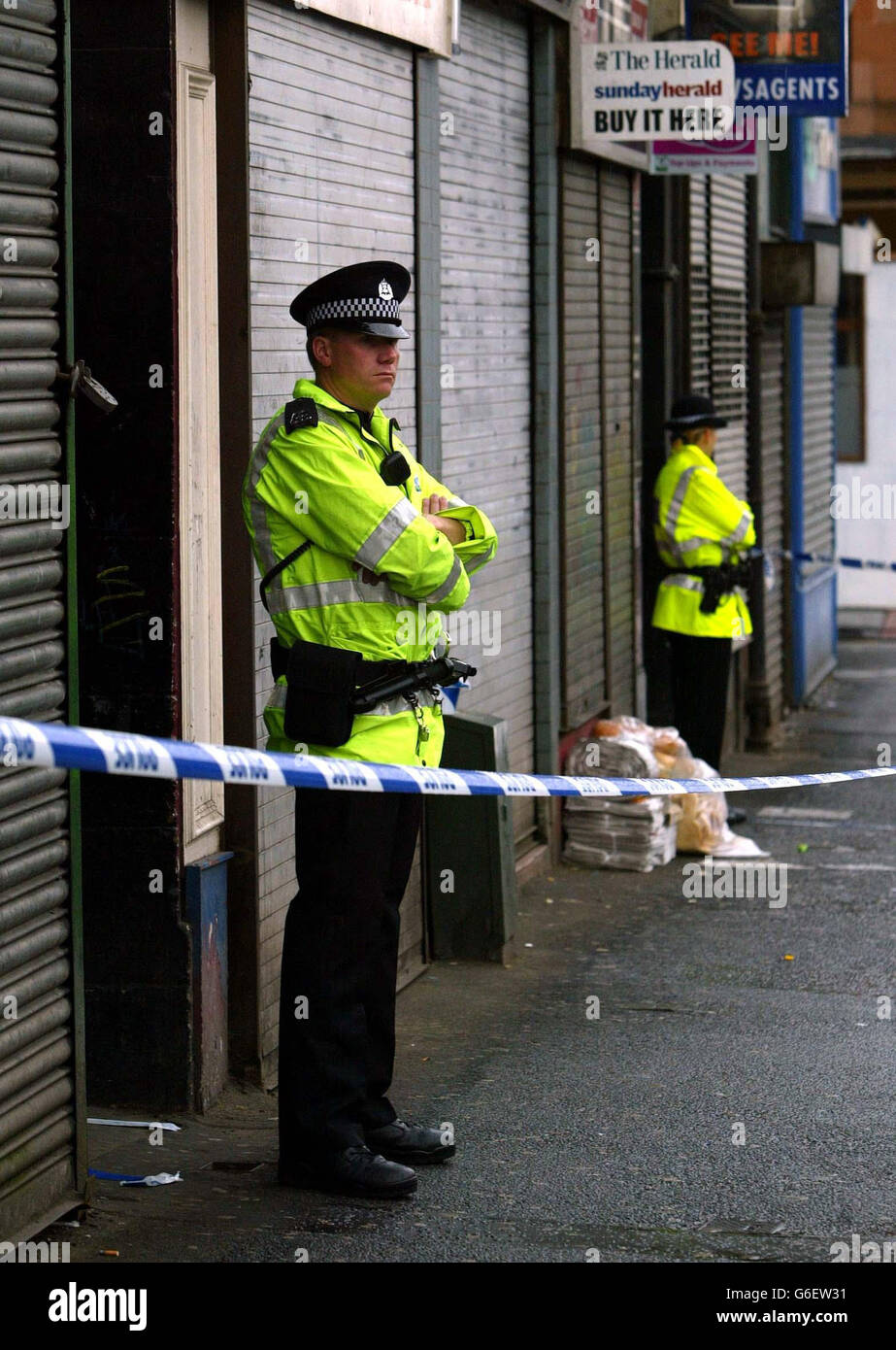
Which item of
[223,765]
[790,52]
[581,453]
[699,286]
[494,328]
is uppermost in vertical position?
[790,52]

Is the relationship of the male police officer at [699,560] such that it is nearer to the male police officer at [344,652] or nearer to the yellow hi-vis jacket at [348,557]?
the male police officer at [344,652]

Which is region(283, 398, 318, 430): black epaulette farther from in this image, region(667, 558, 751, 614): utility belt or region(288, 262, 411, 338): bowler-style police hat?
region(667, 558, 751, 614): utility belt

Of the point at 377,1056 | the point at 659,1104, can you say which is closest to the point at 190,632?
the point at 377,1056

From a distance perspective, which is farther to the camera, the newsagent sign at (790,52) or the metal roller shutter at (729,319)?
the metal roller shutter at (729,319)

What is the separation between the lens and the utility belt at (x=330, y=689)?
4.81 metres

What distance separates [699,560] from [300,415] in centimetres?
559

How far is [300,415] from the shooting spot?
4879mm

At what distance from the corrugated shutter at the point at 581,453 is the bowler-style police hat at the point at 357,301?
4373mm

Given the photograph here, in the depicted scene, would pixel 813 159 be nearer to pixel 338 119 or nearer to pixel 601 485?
pixel 601 485

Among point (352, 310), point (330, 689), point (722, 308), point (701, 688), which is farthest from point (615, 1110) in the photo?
point (722, 308)

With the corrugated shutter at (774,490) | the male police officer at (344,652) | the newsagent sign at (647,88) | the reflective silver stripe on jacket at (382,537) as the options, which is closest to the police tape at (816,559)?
the corrugated shutter at (774,490)

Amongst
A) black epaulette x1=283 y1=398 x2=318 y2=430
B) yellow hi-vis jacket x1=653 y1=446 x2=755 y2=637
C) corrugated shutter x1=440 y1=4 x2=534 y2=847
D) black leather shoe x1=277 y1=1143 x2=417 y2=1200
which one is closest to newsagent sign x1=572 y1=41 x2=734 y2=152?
corrugated shutter x1=440 y1=4 x2=534 y2=847

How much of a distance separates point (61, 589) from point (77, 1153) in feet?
4.35

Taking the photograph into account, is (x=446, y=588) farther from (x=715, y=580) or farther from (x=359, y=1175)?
(x=715, y=580)
